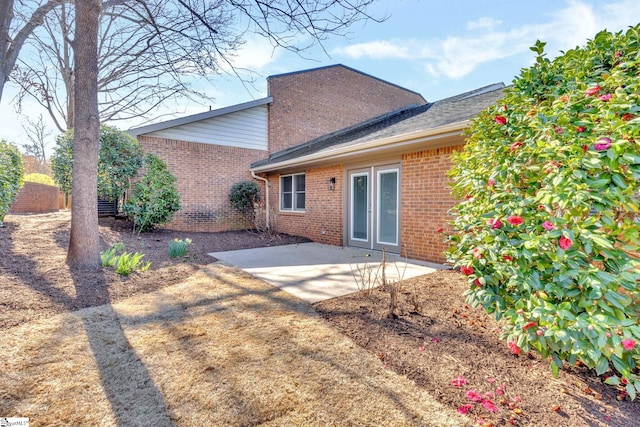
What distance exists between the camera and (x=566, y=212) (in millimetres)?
1965

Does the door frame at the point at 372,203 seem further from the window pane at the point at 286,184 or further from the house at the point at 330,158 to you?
the window pane at the point at 286,184

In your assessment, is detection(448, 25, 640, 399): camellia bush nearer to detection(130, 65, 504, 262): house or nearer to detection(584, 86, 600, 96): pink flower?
detection(584, 86, 600, 96): pink flower

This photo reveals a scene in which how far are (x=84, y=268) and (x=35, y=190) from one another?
13.6 meters

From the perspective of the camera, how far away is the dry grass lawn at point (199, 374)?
1.84m

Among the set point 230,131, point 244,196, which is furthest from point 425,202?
point 230,131

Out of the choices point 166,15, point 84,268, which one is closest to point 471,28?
point 166,15

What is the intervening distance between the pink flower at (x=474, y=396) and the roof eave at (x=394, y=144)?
3.52 metres

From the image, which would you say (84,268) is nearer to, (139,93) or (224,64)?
(224,64)

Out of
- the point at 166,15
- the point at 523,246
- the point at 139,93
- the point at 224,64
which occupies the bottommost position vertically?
the point at 523,246

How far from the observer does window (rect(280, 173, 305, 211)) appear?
998cm

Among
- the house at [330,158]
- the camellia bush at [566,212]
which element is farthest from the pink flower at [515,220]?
the house at [330,158]

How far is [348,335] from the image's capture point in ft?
9.45

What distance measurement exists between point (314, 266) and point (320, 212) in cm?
336

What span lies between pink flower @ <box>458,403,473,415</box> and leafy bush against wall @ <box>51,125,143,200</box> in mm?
10159
